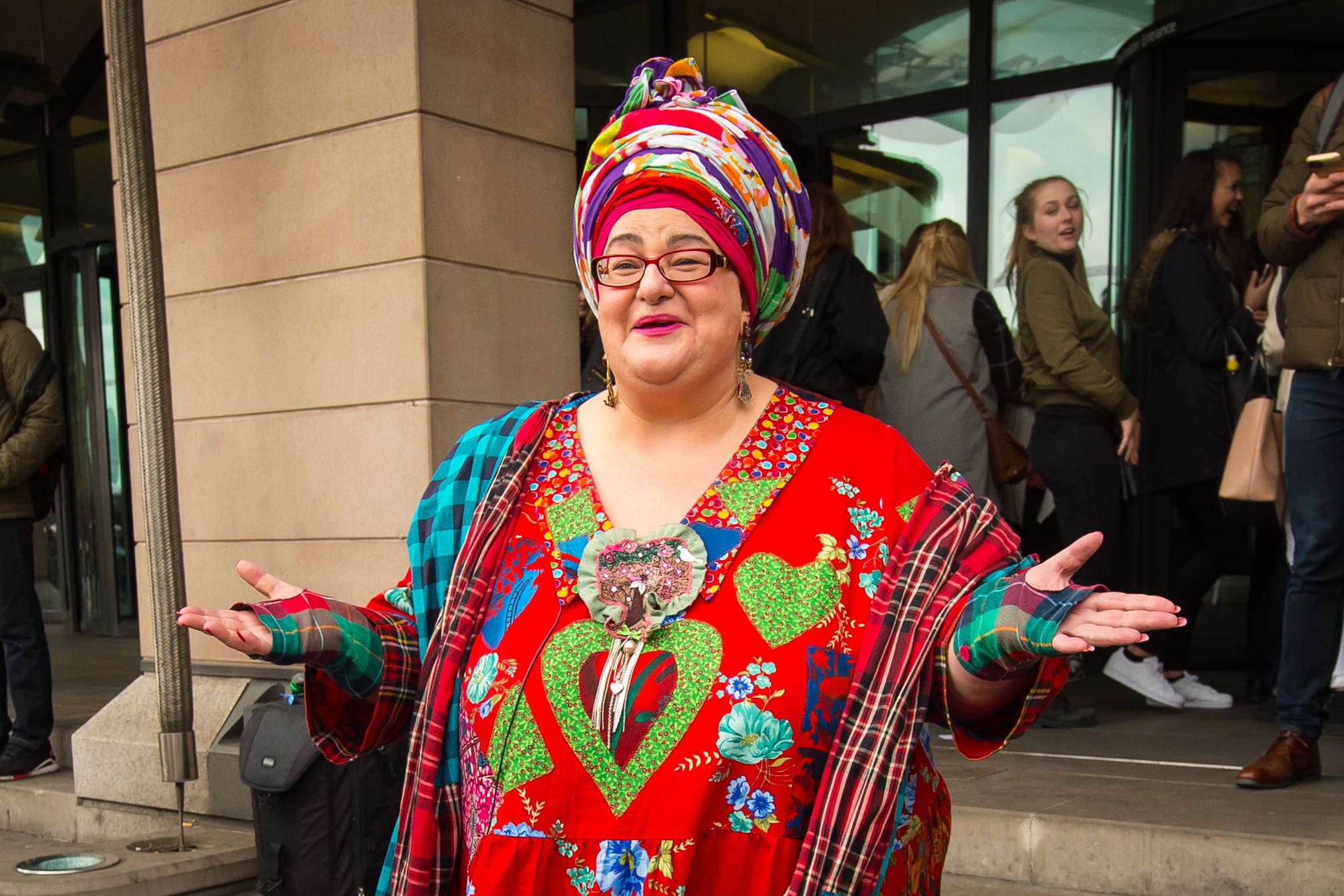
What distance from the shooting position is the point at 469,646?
206 centimetres

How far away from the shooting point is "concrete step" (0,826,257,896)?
13.6 ft

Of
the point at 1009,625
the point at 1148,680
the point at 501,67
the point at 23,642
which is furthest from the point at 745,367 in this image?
the point at 23,642

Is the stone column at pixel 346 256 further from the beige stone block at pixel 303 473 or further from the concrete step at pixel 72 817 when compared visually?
the concrete step at pixel 72 817

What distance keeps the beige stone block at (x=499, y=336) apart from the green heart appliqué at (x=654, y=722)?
2613 mm

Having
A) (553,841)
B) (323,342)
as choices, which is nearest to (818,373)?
(323,342)

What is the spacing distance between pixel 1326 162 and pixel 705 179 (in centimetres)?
228

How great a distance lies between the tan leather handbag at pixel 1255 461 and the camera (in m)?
4.36

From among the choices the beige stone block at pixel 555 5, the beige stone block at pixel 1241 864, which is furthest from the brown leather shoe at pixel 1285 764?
the beige stone block at pixel 555 5

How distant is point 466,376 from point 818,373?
122cm

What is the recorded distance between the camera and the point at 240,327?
16.4 ft

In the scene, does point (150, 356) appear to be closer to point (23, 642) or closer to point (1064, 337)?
point (23, 642)

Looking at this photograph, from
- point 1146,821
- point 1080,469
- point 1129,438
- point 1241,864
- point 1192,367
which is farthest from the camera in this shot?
point 1192,367

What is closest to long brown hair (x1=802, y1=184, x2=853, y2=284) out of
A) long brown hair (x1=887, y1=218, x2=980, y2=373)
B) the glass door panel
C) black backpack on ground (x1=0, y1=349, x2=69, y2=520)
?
long brown hair (x1=887, y1=218, x2=980, y2=373)

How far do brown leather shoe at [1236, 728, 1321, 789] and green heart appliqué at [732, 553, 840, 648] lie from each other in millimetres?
2398
